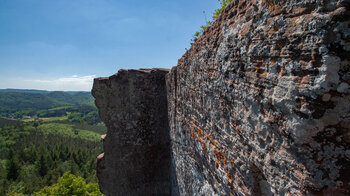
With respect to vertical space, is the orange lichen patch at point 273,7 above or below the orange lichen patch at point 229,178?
above

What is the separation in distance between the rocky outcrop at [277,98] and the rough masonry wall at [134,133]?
13.8 feet

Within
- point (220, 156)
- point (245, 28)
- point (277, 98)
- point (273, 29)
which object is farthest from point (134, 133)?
point (273, 29)

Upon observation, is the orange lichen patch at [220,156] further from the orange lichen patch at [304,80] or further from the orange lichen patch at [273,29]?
the orange lichen patch at [273,29]

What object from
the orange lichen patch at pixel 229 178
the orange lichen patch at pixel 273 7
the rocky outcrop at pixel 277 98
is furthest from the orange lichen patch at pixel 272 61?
the orange lichen patch at pixel 229 178

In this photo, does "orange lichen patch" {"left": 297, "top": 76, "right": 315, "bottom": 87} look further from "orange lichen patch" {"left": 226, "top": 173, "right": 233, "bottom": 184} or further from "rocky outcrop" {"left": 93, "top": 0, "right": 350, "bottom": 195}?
"orange lichen patch" {"left": 226, "top": 173, "right": 233, "bottom": 184}

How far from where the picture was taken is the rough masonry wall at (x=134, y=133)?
25.6 ft

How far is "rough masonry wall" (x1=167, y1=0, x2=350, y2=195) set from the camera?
5.05 feet

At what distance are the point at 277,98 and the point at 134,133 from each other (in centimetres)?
684

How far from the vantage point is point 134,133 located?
802cm

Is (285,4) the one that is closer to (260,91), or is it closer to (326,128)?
(260,91)

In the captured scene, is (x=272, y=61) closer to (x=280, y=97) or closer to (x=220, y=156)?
(x=280, y=97)

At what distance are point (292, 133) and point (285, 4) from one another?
126cm

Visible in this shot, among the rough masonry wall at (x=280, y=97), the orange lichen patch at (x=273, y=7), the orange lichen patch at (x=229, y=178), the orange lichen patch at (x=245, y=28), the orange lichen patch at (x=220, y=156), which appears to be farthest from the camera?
the orange lichen patch at (x=220, y=156)

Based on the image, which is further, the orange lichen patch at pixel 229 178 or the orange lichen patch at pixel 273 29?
the orange lichen patch at pixel 229 178
